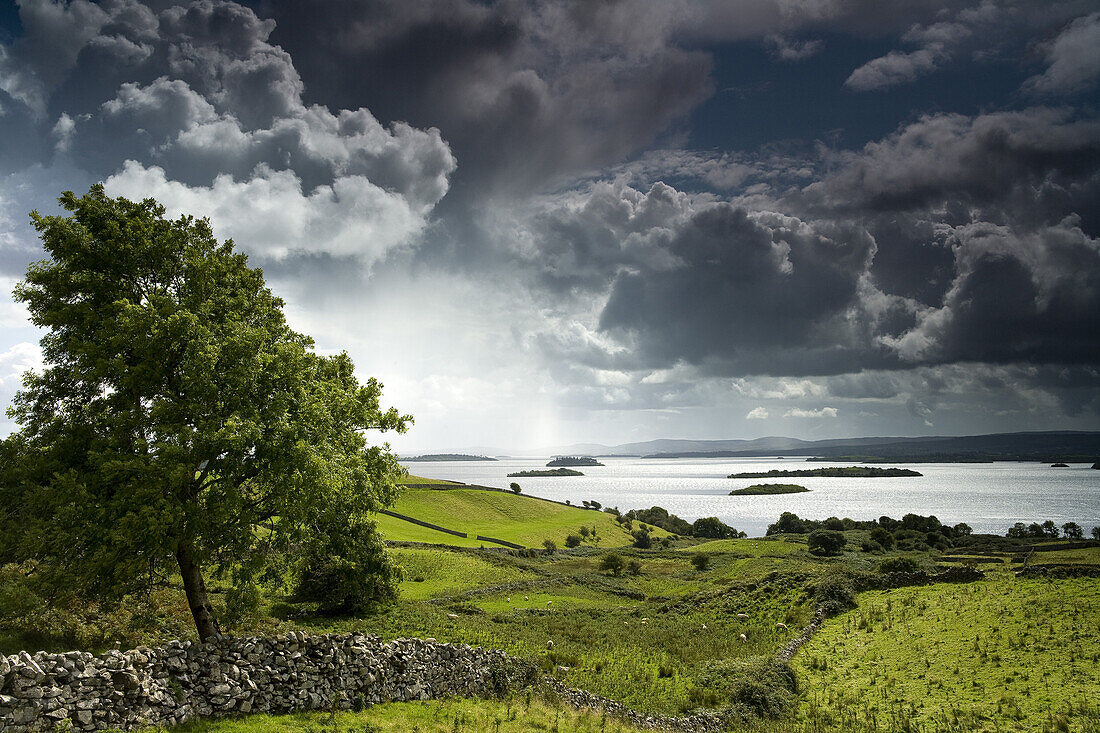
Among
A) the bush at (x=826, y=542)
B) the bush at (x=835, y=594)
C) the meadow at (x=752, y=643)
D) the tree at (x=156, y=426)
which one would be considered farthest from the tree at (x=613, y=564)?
the tree at (x=156, y=426)

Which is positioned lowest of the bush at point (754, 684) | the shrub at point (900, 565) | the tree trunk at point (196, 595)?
the shrub at point (900, 565)

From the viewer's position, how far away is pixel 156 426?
14070 mm

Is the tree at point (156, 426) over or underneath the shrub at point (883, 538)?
over

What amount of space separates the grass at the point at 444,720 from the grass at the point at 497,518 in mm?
57931

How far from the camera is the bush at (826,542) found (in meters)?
69.9

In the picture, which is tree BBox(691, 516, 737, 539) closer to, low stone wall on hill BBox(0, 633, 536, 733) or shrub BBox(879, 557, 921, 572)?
shrub BBox(879, 557, 921, 572)

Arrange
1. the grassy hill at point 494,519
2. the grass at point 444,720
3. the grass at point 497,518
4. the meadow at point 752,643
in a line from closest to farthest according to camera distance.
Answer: the grass at point 444,720 → the meadow at point 752,643 → the grassy hill at point 494,519 → the grass at point 497,518

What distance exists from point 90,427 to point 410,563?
121 ft

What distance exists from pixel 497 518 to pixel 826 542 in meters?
59.5

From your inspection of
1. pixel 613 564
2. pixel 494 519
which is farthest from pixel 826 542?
pixel 494 519

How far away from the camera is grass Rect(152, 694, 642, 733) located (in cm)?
1204

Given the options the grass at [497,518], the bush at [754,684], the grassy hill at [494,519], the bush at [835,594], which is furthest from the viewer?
the grass at [497,518]

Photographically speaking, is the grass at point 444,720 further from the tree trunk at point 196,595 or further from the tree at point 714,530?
the tree at point 714,530

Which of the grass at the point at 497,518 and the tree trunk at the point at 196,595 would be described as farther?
the grass at the point at 497,518
